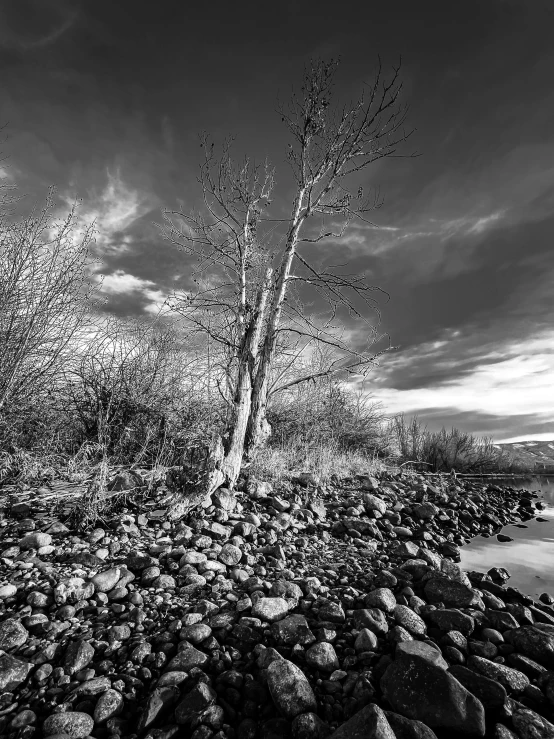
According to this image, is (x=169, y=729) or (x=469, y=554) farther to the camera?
(x=469, y=554)

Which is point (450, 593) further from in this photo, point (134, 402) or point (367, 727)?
point (134, 402)

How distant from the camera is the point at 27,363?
5691 mm

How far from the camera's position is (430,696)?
1.71 meters

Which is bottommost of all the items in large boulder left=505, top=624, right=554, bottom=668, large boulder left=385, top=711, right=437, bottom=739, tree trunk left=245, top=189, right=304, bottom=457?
large boulder left=505, top=624, right=554, bottom=668

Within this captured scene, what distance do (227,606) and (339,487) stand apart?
5.24 m

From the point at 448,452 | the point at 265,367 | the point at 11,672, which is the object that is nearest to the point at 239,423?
the point at 265,367

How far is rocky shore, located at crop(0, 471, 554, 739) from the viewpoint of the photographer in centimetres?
165

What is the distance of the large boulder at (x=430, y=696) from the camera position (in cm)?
163

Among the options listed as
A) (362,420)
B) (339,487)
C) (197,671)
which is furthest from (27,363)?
(362,420)

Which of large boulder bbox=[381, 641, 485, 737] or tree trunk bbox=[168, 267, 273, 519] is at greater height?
tree trunk bbox=[168, 267, 273, 519]

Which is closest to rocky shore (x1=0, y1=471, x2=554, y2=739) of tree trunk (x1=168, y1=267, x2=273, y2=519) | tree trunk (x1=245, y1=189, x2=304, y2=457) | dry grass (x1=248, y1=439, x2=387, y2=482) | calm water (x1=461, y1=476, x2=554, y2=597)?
calm water (x1=461, y1=476, x2=554, y2=597)

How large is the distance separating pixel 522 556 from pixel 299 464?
461cm

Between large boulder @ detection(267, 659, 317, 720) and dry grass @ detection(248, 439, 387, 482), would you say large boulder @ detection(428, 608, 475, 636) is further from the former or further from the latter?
dry grass @ detection(248, 439, 387, 482)

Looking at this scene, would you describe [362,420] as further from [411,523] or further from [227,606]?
[227,606]
